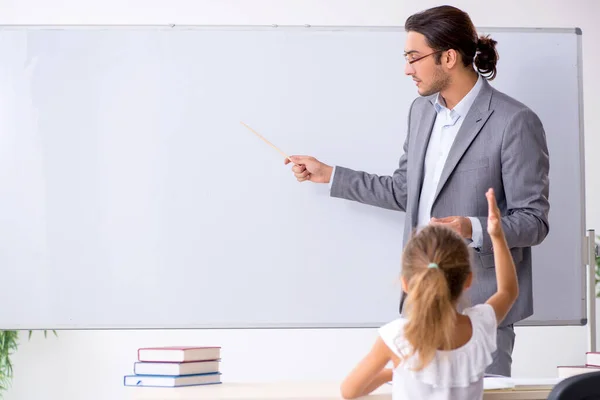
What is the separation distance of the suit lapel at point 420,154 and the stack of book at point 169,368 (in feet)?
2.71

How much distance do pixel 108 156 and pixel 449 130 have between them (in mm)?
1220

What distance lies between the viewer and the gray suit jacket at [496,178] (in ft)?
7.88

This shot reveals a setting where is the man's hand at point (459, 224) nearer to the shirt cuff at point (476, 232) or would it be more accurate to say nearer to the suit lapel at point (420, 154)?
the shirt cuff at point (476, 232)

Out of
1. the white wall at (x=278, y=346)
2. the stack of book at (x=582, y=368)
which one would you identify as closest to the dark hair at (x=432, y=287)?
the stack of book at (x=582, y=368)

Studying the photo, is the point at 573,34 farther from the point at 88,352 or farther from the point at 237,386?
the point at 88,352

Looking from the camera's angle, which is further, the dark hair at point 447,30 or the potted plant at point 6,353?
the potted plant at point 6,353

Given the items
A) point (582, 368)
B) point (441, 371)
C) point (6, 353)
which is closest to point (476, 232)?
point (582, 368)

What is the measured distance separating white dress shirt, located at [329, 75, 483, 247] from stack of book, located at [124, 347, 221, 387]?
32.2 inches

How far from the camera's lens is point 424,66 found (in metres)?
2.53

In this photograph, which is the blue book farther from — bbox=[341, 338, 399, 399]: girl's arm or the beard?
the beard

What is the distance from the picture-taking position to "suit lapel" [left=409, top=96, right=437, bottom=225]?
260 cm

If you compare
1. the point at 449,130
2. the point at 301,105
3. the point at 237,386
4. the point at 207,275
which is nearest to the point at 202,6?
the point at 301,105

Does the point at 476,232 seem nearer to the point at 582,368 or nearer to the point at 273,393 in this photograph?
the point at 582,368

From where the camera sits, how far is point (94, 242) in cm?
301
